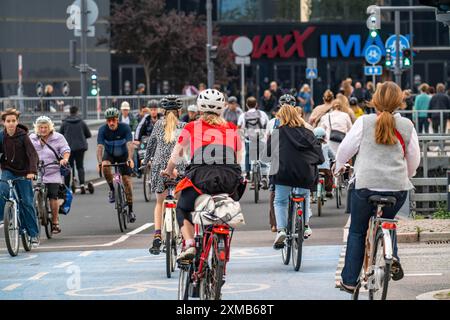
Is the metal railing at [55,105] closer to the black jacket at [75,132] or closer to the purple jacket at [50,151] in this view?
the black jacket at [75,132]

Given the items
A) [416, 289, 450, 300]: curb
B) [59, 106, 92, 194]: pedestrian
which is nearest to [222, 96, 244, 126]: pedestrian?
[59, 106, 92, 194]: pedestrian

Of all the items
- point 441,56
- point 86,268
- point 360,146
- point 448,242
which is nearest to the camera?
point 360,146

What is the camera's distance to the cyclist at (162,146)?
51.2ft

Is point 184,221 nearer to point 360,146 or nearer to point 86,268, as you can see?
point 360,146

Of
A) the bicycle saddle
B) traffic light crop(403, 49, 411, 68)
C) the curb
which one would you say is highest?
traffic light crop(403, 49, 411, 68)

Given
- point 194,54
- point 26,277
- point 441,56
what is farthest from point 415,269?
point 441,56

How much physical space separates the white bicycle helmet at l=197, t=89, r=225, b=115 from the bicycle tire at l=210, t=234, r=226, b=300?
124 centimetres

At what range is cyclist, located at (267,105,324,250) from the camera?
15156mm

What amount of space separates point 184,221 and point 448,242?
631 centimetres

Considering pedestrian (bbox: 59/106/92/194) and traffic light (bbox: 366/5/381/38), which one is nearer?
pedestrian (bbox: 59/106/92/194)

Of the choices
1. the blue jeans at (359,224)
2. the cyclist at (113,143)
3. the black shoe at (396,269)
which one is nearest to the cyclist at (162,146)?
the blue jeans at (359,224)

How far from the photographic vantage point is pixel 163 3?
61.2 m

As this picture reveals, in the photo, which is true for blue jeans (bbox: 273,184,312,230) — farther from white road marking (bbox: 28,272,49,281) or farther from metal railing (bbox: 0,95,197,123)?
metal railing (bbox: 0,95,197,123)

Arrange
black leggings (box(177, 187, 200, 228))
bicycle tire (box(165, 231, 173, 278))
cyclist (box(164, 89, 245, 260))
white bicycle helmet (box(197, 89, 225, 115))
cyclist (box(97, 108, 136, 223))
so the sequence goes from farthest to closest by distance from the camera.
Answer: cyclist (box(97, 108, 136, 223)), bicycle tire (box(165, 231, 173, 278)), white bicycle helmet (box(197, 89, 225, 115)), black leggings (box(177, 187, 200, 228)), cyclist (box(164, 89, 245, 260))
